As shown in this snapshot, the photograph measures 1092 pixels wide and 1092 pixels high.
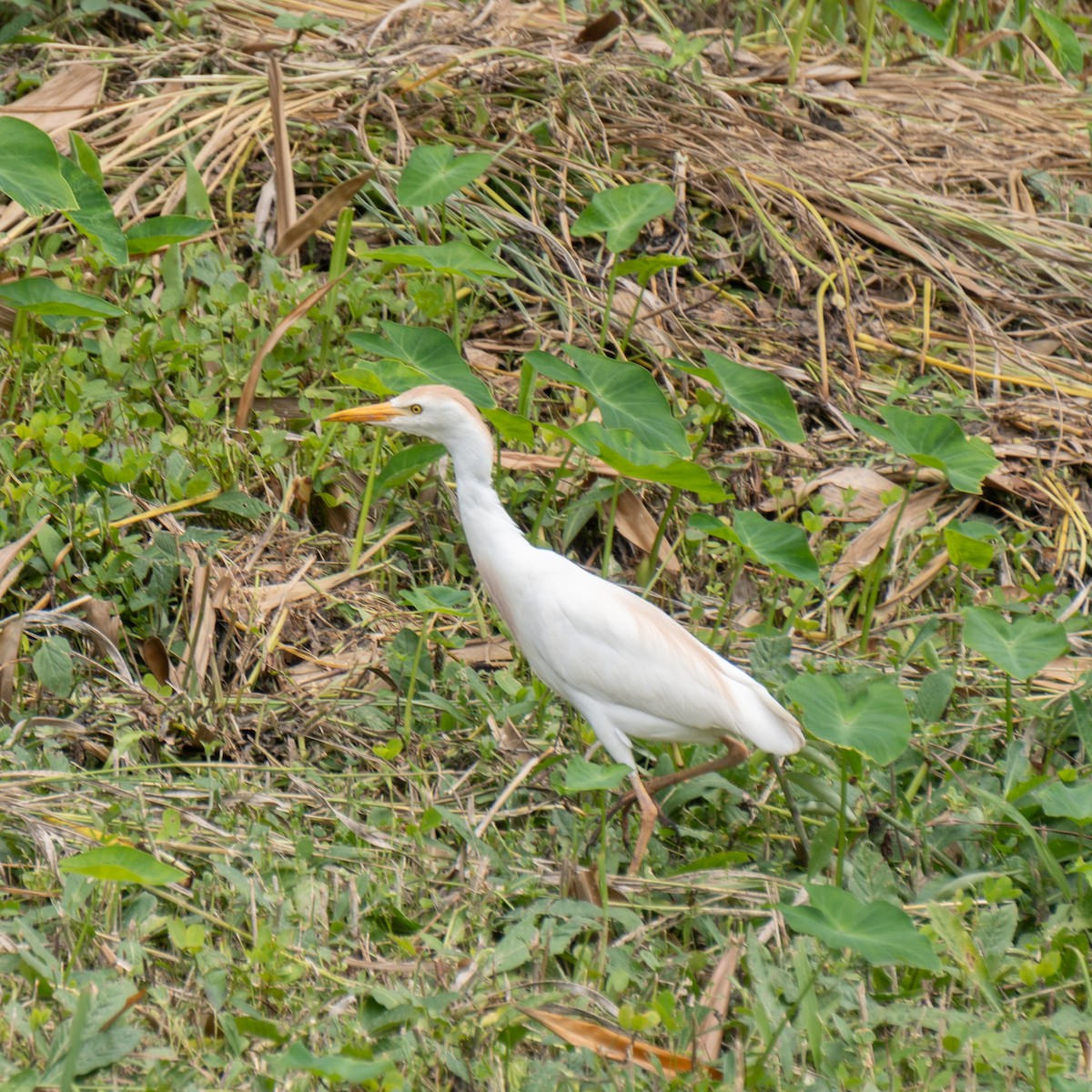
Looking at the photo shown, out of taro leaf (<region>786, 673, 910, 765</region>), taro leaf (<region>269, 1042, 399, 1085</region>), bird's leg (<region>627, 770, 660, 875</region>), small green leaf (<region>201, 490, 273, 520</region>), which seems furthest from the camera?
small green leaf (<region>201, 490, 273, 520</region>)

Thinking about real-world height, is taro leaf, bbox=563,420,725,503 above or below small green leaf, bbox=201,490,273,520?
above

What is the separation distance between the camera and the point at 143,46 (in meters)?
5.00

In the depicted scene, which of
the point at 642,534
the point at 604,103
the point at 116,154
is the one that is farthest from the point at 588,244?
the point at 116,154

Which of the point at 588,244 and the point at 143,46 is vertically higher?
the point at 143,46

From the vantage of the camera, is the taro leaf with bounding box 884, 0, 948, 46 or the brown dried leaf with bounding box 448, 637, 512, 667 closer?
the brown dried leaf with bounding box 448, 637, 512, 667

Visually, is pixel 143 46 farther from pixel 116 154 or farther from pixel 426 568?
pixel 426 568

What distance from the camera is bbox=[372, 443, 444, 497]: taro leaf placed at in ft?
11.8

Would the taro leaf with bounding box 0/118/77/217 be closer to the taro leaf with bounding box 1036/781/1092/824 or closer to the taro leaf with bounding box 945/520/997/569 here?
the taro leaf with bounding box 945/520/997/569

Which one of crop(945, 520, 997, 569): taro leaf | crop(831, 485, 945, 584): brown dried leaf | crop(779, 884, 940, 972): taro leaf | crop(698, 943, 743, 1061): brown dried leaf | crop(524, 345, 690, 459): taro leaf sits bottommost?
crop(831, 485, 945, 584): brown dried leaf

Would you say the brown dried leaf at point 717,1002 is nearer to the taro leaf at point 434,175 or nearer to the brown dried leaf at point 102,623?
the brown dried leaf at point 102,623

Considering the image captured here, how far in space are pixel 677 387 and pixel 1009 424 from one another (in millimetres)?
1092

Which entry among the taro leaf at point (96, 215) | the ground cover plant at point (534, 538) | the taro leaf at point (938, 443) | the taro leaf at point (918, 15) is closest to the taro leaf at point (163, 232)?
the ground cover plant at point (534, 538)

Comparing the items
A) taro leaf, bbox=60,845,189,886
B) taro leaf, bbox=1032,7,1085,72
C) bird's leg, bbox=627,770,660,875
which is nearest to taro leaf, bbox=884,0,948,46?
taro leaf, bbox=1032,7,1085,72

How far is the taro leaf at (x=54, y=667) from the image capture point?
3.12 m
